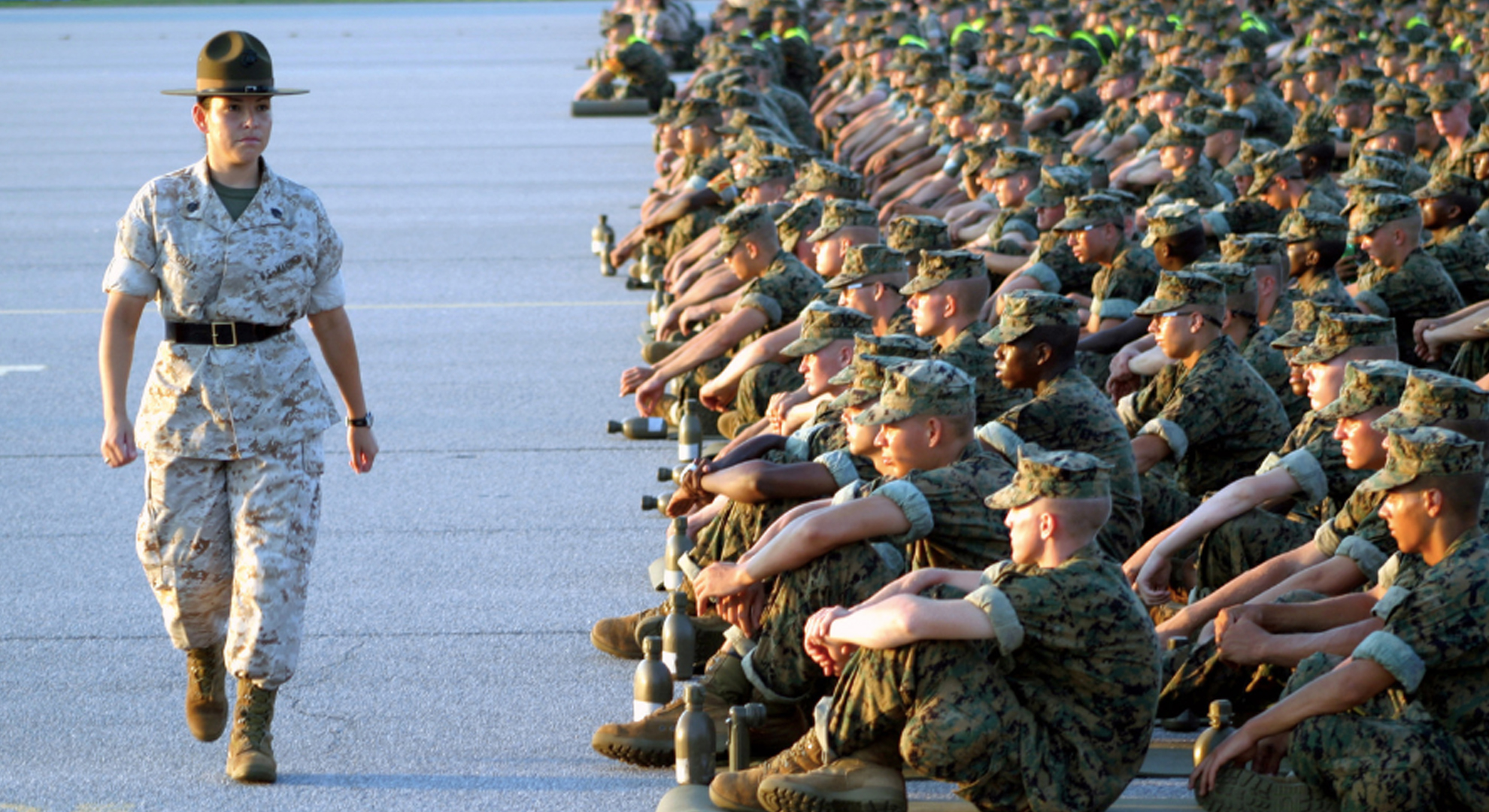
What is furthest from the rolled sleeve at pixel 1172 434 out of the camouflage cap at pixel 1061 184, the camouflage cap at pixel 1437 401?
the camouflage cap at pixel 1061 184

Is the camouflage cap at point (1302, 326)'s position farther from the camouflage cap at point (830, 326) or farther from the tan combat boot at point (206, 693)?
the tan combat boot at point (206, 693)

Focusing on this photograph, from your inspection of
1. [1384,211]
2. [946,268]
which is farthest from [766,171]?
[946,268]

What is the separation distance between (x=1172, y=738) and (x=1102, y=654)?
1200 millimetres

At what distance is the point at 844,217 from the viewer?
9.01 meters

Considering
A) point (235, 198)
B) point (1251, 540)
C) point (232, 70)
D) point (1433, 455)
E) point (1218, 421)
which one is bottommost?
point (1251, 540)

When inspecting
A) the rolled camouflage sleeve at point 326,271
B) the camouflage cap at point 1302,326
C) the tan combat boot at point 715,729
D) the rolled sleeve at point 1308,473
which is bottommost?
the tan combat boot at point 715,729

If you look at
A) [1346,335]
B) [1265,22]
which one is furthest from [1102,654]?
[1265,22]

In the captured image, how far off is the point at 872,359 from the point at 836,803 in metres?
1.57

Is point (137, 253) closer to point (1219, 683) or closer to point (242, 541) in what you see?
point (242, 541)

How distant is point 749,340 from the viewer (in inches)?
352

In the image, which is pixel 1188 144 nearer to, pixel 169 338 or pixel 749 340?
pixel 749 340

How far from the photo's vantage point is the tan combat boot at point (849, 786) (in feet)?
Answer: 15.3

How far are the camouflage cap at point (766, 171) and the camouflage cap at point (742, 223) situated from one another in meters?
1.85

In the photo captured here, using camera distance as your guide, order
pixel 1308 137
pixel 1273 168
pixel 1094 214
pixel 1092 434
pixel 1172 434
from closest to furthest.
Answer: pixel 1092 434
pixel 1172 434
pixel 1094 214
pixel 1273 168
pixel 1308 137
